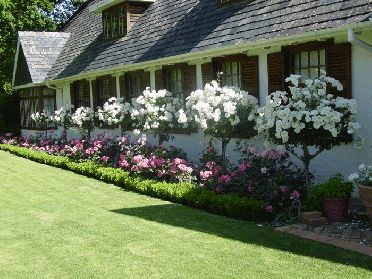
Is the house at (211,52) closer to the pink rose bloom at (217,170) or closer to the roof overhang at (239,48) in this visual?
the roof overhang at (239,48)

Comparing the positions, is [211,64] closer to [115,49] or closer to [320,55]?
[320,55]

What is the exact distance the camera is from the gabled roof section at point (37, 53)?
83.0 ft

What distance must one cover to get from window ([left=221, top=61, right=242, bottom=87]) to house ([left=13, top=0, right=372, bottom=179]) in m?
0.02

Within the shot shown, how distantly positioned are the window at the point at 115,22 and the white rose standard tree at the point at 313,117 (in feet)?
38.3

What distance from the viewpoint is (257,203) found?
8.41 meters

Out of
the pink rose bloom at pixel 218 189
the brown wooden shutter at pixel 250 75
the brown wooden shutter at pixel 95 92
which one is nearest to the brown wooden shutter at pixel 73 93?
the brown wooden shutter at pixel 95 92

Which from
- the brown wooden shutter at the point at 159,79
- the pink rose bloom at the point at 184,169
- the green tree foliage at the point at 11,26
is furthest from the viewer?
the green tree foliage at the point at 11,26

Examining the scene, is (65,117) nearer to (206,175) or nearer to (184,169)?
(184,169)

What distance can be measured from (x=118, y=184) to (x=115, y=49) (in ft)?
25.6

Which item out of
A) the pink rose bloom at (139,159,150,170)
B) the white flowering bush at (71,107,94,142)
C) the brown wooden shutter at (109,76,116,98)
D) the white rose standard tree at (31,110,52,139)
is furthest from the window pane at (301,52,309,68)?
the white rose standard tree at (31,110,52,139)

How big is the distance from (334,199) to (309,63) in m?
3.24

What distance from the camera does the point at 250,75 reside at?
11.8 metres

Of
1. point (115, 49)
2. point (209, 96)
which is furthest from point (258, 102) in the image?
point (115, 49)

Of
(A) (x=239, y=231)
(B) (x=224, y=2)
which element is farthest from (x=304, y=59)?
(A) (x=239, y=231)
